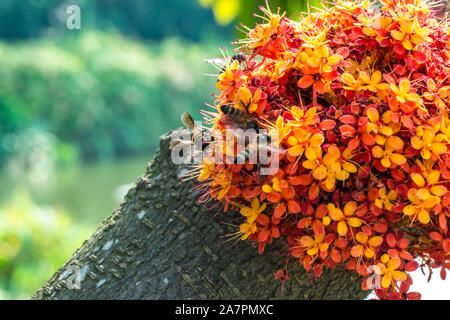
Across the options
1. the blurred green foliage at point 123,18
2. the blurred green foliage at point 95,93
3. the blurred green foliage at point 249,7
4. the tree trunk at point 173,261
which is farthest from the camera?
the blurred green foliage at point 123,18

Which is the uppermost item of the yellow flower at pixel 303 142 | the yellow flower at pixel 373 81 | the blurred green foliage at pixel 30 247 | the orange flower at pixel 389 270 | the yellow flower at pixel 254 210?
Result: the blurred green foliage at pixel 30 247

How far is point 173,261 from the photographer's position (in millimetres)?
1009

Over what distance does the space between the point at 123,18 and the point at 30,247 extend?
16254mm

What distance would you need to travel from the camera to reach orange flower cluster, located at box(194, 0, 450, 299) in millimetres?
771

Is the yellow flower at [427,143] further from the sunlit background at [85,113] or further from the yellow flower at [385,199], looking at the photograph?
the sunlit background at [85,113]

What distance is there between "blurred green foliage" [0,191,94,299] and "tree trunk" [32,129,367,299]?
6.14ft

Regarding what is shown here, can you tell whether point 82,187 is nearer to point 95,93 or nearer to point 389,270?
point 95,93

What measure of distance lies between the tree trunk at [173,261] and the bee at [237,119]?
25 centimetres

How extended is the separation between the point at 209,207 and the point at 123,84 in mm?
9909

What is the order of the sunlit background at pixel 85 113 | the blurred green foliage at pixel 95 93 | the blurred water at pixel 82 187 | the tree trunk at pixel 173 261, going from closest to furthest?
the tree trunk at pixel 173 261 < the blurred water at pixel 82 187 < the sunlit background at pixel 85 113 < the blurred green foliage at pixel 95 93

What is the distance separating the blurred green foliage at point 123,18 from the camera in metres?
15.9

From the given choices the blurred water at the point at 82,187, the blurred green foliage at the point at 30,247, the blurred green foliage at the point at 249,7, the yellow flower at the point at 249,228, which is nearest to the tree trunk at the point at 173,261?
the yellow flower at the point at 249,228

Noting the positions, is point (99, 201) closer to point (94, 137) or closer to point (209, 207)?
point (94, 137)

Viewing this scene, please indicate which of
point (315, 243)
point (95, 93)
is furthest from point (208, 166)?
point (95, 93)
